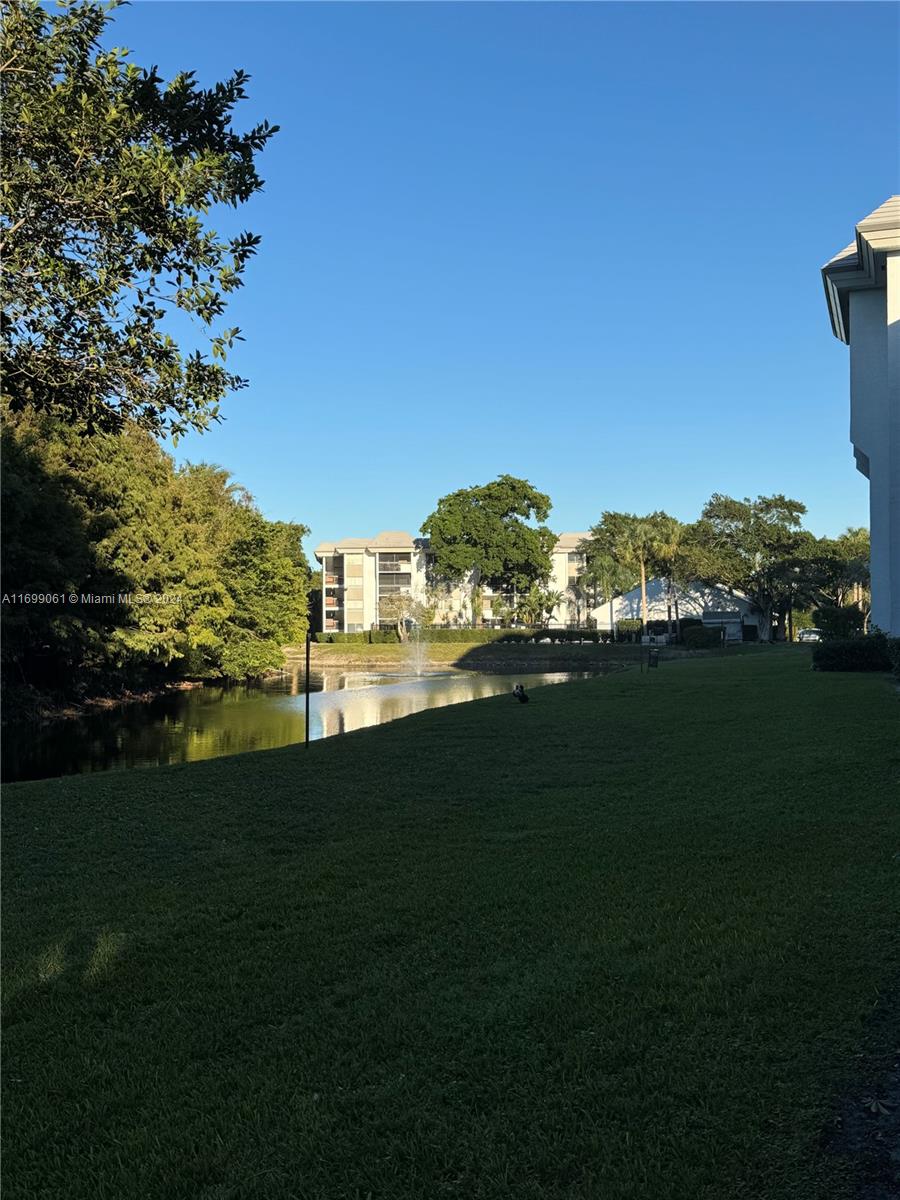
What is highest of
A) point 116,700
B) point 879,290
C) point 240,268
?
Result: point 879,290

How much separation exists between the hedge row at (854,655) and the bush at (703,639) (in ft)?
90.1

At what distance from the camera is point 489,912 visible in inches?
213

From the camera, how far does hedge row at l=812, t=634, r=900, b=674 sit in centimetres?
2255

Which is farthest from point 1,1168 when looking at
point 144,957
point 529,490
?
point 529,490

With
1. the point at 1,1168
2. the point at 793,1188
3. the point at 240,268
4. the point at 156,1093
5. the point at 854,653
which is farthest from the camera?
the point at 854,653

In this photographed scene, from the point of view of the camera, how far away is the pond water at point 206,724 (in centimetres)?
1956

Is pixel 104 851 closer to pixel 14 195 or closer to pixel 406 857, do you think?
pixel 406 857

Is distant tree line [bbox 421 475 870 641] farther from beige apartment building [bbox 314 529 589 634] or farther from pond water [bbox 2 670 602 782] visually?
pond water [bbox 2 670 602 782]

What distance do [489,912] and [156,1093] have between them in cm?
240

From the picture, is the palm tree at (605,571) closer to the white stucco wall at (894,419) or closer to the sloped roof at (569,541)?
the sloped roof at (569,541)

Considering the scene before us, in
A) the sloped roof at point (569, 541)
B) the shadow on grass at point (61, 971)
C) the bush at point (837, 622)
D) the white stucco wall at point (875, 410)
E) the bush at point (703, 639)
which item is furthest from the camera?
the sloped roof at point (569, 541)

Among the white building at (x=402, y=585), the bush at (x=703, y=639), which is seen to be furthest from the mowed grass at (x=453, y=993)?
the white building at (x=402, y=585)

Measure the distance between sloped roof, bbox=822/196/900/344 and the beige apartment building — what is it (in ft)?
169

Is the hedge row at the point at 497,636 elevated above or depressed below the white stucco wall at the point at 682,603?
below
